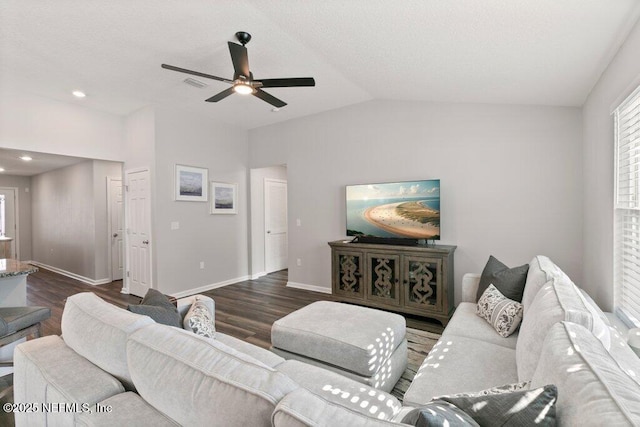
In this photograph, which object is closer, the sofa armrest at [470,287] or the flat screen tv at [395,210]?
the sofa armrest at [470,287]

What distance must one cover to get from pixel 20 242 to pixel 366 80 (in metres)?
9.41

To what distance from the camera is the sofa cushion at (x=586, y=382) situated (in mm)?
685

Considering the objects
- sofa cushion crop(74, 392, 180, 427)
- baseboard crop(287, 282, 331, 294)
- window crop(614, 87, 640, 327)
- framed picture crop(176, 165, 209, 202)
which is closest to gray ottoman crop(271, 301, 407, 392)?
sofa cushion crop(74, 392, 180, 427)

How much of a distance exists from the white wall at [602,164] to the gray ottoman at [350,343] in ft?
5.37

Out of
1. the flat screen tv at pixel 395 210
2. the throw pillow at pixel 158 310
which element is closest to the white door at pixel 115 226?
the flat screen tv at pixel 395 210

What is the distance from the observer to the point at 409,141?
407cm

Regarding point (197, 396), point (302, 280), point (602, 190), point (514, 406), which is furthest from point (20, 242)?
point (602, 190)

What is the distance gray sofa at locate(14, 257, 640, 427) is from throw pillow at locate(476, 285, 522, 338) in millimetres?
327

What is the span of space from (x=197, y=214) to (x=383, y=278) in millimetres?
3171

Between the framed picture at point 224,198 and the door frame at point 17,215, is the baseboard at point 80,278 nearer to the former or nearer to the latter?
the door frame at point 17,215

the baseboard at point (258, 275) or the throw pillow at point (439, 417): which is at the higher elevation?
the throw pillow at point (439, 417)

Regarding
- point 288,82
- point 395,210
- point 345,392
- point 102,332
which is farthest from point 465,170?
point 102,332

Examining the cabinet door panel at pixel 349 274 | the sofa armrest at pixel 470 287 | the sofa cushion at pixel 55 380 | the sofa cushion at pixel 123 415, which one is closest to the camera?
the sofa cushion at pixel 123 415

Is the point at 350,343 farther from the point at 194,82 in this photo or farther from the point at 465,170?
the point at 194,82
